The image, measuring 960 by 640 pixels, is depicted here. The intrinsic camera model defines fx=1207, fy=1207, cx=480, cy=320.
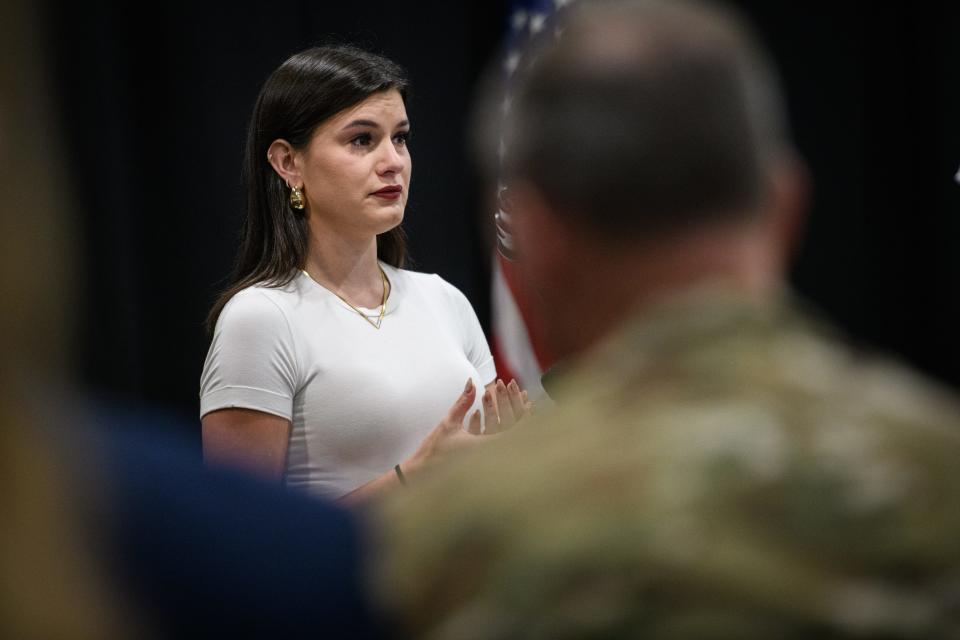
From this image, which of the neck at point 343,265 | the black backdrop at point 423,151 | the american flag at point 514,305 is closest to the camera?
the neck at point 343,265

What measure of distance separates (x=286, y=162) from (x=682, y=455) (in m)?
1.90

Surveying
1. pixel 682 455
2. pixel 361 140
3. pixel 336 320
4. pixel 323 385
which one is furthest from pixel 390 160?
pixel 682 455

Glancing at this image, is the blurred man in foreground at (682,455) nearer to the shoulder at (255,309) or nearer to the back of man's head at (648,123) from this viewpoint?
the back of man's head at (648,123)

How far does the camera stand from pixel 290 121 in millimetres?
2355

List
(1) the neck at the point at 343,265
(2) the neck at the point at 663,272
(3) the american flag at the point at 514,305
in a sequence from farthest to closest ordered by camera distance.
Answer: (3) the american flag at the point at 514,305
(1) the neck at the point at 343,265
(2) the neck at the point at 663,272

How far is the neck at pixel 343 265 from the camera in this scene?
2.31 m

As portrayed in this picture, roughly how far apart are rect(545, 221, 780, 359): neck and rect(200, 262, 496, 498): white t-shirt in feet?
4.56

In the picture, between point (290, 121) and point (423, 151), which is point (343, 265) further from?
point (423, 151)

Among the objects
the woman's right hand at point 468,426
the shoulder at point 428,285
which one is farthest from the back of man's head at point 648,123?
the shoulder at point 428,285

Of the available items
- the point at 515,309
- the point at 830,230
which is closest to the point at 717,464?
the point at 515,309

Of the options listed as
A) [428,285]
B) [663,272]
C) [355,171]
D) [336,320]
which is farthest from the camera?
[428,285]

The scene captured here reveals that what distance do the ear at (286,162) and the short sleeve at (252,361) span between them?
1.10 feet

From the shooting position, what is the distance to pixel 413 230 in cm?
352

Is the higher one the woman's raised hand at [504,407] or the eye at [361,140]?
the eye at [361,140]
